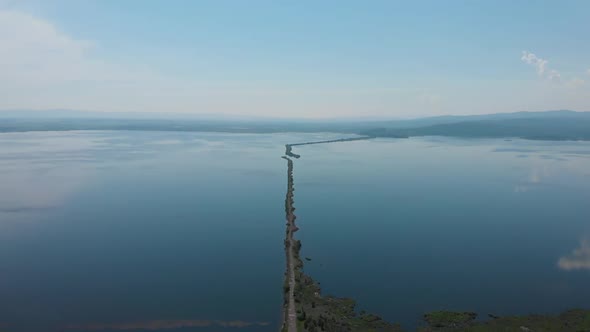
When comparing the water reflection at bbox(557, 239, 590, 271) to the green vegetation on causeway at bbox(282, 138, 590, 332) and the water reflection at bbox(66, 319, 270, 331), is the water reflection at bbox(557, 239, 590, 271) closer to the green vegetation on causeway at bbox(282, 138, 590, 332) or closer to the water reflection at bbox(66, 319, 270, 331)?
the green vegetation on causeway at bbox(282, 138, 590, 332)

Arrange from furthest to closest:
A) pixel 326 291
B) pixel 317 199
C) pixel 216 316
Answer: pixel 317 199, pixel 326 291, pixel 216 316

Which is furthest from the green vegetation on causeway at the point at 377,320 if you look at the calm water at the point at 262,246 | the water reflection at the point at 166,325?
the water reflection at the point at 166,325

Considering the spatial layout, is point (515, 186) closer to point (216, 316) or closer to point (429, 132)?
point (216, 316)

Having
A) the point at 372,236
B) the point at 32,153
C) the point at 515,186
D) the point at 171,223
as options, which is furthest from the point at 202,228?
the point at 32,153

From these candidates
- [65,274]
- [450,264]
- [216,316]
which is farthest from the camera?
[450,264]

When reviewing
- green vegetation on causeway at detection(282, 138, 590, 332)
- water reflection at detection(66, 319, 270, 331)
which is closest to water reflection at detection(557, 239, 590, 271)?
green vegetation on causeway at detection(282, 138, 590, 332)

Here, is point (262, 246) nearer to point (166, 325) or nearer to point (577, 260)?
point (166, 325)

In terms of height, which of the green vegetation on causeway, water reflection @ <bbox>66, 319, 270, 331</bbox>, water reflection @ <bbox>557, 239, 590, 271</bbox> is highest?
water reflection @ <bbox>557, 239, 590, 271</bbox>

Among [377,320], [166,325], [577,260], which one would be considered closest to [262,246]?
[166,325]
